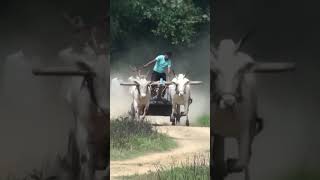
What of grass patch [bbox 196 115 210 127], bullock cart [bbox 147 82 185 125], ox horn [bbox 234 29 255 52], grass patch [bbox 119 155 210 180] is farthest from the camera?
bullock cart [bbox 147 82 185 125]

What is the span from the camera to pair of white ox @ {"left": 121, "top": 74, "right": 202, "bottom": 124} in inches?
218

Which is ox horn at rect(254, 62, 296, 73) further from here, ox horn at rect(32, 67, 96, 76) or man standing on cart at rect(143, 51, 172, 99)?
ox horn at rect(32, 67, 96, 76)

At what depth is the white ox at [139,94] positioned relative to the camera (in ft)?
18.2

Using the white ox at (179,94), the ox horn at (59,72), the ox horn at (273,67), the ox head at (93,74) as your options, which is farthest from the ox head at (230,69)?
the ox horn at (59,72)

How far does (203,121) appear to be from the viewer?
5414 mm

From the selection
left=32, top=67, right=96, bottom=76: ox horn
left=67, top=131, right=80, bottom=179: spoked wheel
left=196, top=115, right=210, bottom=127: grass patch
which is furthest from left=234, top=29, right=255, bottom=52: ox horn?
left=67, top=131, right=80, bottom=179: spoked wheel

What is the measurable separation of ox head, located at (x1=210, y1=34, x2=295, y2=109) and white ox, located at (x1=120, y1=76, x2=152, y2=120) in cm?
69

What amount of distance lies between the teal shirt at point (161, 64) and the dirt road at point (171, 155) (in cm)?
54

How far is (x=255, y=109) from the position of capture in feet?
17.4

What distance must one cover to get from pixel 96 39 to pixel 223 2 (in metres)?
1.27

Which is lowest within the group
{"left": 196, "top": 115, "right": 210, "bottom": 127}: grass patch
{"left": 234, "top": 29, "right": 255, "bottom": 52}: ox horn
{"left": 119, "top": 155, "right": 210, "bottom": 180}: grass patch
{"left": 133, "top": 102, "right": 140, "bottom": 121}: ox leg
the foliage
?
{"left": 119, "top": 155, "right": 210, "bottom": 180}: grass patch

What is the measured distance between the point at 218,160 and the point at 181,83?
86 centimetres

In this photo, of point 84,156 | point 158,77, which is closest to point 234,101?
point 158,77

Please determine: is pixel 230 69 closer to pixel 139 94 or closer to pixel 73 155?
pixel 139 94
